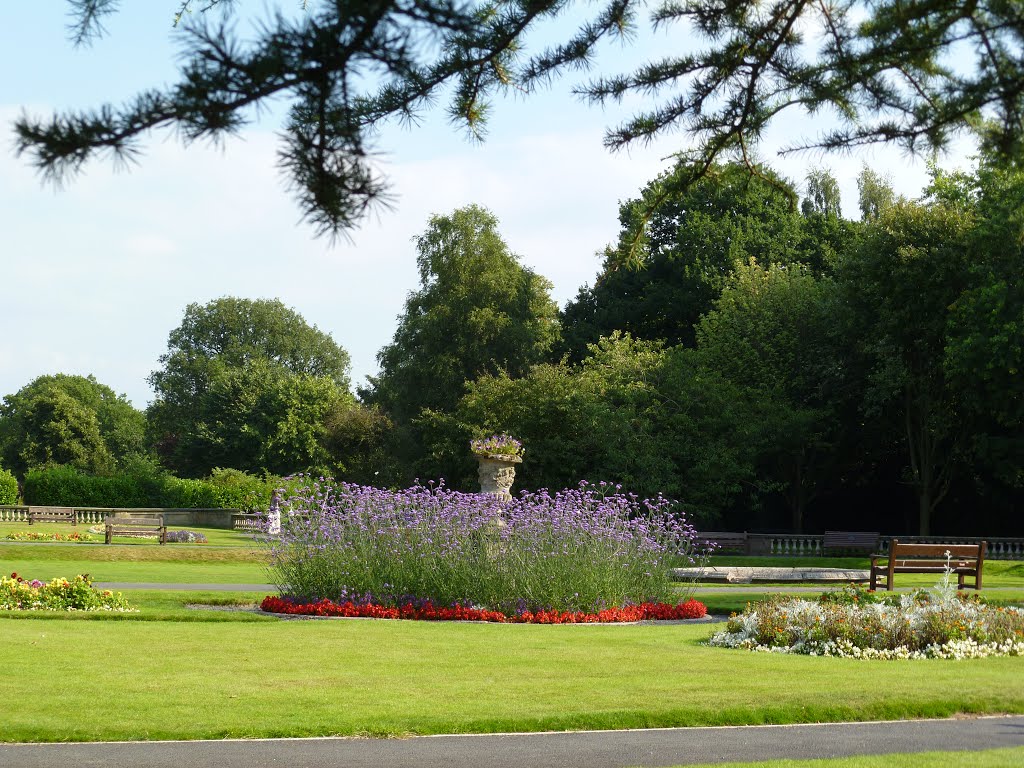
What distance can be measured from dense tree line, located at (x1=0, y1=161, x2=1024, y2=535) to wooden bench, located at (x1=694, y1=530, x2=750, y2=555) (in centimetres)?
151

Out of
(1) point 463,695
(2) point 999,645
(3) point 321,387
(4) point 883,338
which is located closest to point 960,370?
(4) point 883,338

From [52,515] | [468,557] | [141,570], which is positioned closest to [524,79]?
[468,557]

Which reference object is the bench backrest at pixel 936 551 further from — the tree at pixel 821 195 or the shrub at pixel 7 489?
the shrub at pixel 7 489

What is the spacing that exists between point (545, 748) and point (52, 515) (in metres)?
39.3

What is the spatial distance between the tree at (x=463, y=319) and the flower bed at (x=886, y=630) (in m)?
34.9

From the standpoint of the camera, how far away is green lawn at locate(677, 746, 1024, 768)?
7.38 m

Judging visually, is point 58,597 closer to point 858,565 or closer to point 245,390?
point 858,565

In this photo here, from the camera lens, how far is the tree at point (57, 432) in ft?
253

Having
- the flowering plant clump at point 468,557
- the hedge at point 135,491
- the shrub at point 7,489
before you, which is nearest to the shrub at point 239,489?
the hedge at point 135,491

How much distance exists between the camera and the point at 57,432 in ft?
253

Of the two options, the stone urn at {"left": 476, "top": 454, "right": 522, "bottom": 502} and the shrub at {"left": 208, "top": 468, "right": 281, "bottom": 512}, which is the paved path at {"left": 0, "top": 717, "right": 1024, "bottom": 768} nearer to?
the stone urn at {"left": 476, "top": 454, "right": 522, "bottom": 502}

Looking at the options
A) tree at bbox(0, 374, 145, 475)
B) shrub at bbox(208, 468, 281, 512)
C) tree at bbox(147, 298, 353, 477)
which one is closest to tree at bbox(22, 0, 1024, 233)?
shrub at bbox(208, 468, 281, 512)

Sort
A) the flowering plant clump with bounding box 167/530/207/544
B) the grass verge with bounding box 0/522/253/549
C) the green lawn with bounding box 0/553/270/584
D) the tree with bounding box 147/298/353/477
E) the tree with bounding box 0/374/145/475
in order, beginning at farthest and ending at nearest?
the tree with bounding box 0/374/145/475 < the tree with bounding box 147/298/353/477 < the flowering plant clump with bounding box 167/530/207/544 < the grass verge with bounding box 0/522/253/549 < the green lawn with bounding box 0/553/270/584

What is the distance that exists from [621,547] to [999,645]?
6265 millimetres
